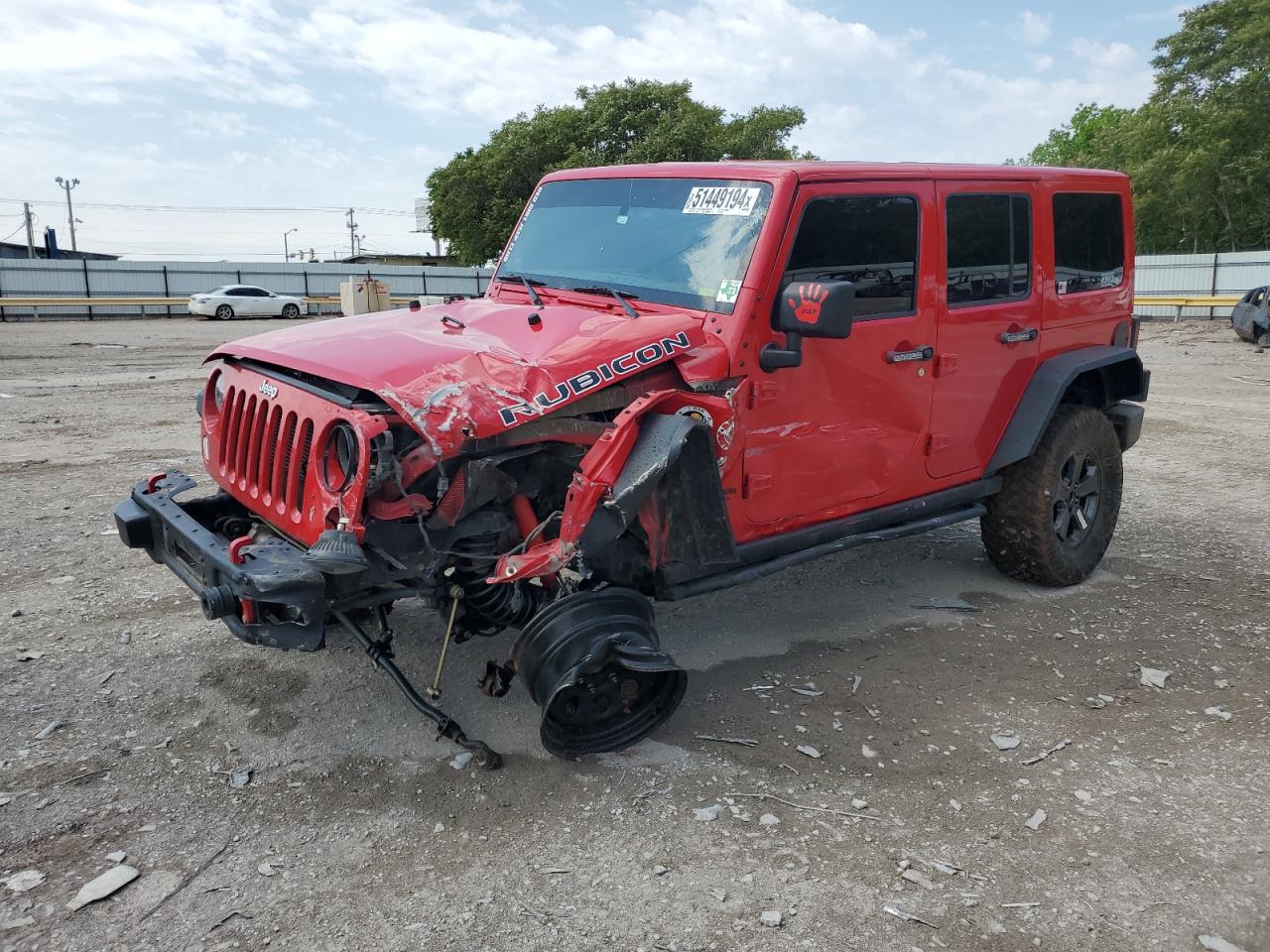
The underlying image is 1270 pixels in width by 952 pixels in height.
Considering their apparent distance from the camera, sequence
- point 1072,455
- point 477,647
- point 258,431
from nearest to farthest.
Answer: point 258,431 < point 477,647 < point 1072,455

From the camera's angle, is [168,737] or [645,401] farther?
[168,737]

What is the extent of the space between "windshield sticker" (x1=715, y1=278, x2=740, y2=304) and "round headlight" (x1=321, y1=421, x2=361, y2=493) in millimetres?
1516

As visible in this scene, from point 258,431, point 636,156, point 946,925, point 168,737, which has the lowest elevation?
point 946,925

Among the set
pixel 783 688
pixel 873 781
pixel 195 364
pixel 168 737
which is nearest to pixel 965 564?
pixel 783 688

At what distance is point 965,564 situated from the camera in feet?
19.4

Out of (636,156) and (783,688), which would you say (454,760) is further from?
(636,156)

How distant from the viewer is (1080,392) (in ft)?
18.1

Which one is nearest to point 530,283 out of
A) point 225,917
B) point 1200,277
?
point 225,917

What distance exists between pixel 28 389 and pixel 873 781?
13.2 meters

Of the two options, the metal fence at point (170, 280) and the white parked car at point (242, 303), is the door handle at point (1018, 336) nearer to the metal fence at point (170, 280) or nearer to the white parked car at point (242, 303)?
the metal fence at point (170, 280)

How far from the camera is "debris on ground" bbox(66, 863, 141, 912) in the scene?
285cm

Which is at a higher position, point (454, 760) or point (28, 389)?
point (28, 389)

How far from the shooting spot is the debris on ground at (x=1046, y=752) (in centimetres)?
370

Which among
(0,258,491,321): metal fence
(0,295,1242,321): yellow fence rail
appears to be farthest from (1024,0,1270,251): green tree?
(0,258,491,321): metal fence
